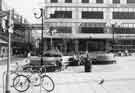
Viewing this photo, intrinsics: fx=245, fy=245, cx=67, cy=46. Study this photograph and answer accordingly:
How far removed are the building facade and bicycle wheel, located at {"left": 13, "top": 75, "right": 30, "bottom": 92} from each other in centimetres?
5042

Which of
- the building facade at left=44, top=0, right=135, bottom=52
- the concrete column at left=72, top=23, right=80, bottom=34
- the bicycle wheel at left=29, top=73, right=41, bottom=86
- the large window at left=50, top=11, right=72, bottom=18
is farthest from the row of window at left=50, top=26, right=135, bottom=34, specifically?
the bicycle wheel at left=29, top=73, right=41, bottom=86

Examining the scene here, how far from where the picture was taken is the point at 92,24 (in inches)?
2430

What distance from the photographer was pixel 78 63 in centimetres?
2403

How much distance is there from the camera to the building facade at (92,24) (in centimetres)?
6095

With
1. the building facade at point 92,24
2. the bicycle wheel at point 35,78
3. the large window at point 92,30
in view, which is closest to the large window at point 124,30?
the building facade at point 92,24

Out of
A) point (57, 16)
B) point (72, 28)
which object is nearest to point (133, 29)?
point (72, 28)

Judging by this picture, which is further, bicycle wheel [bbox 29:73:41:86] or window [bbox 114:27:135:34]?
window [bbox 114:27:135:34]

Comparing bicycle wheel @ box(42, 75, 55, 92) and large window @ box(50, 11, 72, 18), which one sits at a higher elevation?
large window @ box(50, 11, 72, 18)

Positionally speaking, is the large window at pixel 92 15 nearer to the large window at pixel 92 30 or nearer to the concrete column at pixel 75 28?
the concrete column at pixel 75 28

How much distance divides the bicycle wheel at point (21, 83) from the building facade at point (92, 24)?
165 ft

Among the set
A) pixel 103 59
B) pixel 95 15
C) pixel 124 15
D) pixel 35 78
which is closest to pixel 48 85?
pixel 35 78

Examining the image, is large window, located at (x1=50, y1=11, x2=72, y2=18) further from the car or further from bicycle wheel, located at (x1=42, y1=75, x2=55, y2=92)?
bicycle wheel, located at (x1=42, y1=75, x2=55, y2=92)

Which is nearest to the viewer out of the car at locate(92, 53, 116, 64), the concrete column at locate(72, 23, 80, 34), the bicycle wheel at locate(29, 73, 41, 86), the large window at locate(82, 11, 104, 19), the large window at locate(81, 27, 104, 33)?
the bicycle wheel at locate(29, 73, 41, 86)

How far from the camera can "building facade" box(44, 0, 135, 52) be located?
6095cm
